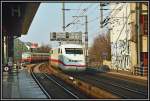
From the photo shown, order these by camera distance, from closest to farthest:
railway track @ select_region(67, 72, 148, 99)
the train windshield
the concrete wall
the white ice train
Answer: railway track @ select_region(67, 72, 148, 99) → the white ice train → the train windshield → the concrete wall

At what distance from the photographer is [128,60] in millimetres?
60125

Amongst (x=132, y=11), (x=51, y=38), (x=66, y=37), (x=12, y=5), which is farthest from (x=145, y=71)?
(x=51, y=38)

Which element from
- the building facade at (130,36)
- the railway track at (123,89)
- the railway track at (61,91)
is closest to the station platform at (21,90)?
the railway track at (61,91)

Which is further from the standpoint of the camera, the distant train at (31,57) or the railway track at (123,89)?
the distant train at (31,57)

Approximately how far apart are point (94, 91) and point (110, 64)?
157 ft

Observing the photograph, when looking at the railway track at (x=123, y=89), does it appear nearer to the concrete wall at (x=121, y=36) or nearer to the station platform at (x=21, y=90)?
the station platform at (x=21, y=90)

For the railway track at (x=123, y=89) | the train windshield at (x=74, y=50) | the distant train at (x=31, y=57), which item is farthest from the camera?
the distant train at (x=31, y=57)

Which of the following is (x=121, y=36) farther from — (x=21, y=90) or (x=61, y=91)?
(x=21, y=90)

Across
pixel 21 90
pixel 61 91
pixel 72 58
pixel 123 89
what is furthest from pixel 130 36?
pixel 21 90

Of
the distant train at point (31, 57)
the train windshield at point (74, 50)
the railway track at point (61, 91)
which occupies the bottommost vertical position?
the railway track at point (61, 91)

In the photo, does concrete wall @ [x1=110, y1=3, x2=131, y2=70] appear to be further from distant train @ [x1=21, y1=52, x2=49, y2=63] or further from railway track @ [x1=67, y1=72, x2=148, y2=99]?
distant train @ [x1=21, y1=52, x2=49, y2=63]

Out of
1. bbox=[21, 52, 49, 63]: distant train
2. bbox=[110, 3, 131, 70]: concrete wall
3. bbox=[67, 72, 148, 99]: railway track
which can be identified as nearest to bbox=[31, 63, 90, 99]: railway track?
bbox=[67, 72, 148, 99]: railway track

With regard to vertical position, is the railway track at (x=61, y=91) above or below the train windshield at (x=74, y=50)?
below

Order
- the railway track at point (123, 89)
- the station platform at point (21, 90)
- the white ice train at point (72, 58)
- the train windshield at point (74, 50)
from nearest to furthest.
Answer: the station platform at point (21, 90)
the railway track at point (123, 89)
the white ice train at point (72, 58)
the train windshield at point (74, 50)
